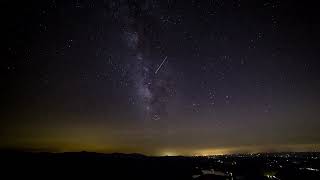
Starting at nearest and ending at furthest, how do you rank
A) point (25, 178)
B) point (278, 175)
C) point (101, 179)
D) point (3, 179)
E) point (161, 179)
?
1. point (3, 179)
2. point (25, 178)
3. point (101, 179)
4. point (161, 179)
5. point (278, 175)

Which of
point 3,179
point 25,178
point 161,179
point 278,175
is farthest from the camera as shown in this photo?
point 278,175

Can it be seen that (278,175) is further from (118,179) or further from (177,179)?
(118,179)

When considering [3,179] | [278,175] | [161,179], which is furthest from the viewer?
[278,175]

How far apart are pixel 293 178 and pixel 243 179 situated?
12.8m

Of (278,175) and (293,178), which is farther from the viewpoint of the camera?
(278,175)

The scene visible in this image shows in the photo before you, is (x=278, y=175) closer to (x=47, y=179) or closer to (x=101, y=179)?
(x=101, y=179)

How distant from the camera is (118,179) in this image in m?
63.7

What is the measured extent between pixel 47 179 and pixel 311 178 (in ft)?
176

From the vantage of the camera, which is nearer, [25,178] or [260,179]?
[25,178]

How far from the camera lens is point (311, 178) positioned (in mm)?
61594

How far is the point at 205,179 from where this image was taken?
174ft

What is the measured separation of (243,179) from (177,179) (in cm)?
1357

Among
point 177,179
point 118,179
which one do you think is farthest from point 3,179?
point 177,179

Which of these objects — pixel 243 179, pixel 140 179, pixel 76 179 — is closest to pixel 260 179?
pixel 243 179
